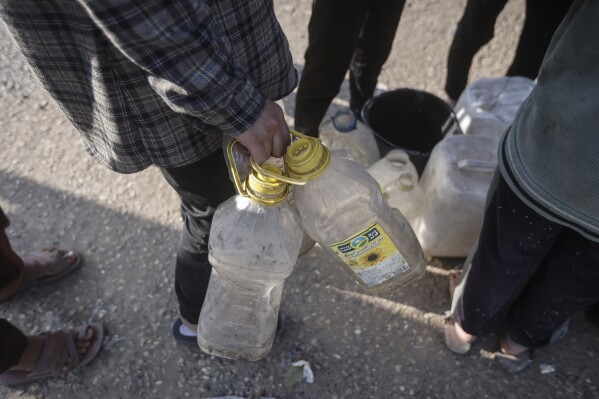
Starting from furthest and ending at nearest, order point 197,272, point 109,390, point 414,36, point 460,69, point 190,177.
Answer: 1. point 414,36
2. point 460,69
3. point 109,390
4. point 197,272
5. point 190,177

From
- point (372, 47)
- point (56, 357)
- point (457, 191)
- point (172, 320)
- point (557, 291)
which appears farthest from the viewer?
point (372, 47)

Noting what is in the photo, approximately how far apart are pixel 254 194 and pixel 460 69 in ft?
6.61

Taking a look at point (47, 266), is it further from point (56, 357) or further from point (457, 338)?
point (457, 338)

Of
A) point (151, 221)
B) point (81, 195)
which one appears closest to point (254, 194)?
point (151, 221)

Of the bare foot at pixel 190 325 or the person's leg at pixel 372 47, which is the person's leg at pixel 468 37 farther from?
the bare foot at pixel 190 325

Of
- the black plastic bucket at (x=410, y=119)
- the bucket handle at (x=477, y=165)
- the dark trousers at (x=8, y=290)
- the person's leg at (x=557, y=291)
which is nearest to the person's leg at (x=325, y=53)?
the black plastic bucket at (x=410, y=119)

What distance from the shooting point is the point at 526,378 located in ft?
6.01

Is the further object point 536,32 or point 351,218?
point 536,32

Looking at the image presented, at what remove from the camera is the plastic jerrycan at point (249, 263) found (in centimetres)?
109

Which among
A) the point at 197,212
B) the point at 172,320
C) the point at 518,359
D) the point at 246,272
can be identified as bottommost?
the point at 518,359

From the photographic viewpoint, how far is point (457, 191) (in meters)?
1.86

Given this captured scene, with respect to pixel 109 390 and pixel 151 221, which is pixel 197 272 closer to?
pixel 109 390

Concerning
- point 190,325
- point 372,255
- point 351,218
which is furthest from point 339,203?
point 190,325

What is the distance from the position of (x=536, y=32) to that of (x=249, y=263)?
202cm
